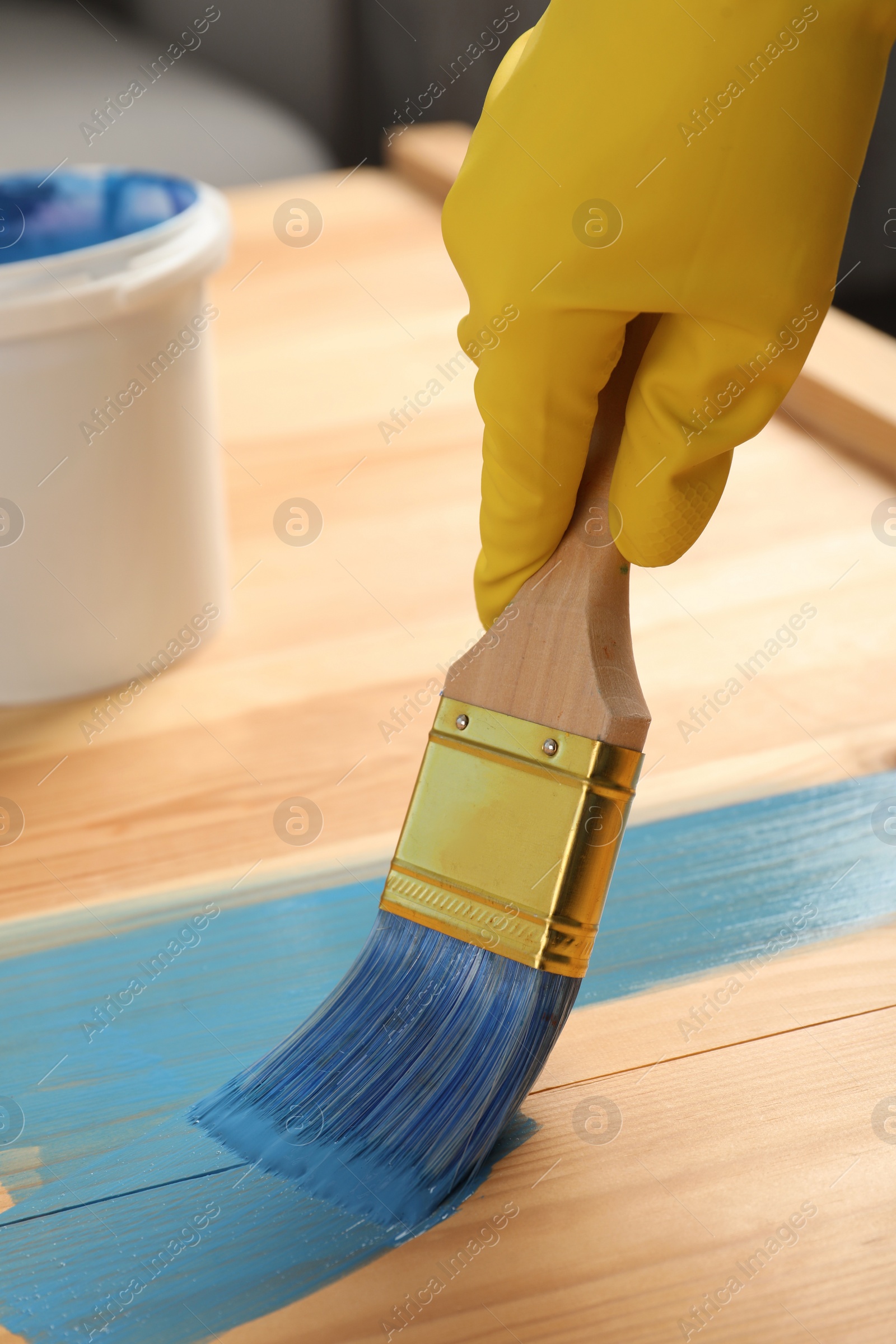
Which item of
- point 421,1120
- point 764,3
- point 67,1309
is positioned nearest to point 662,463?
point 764,3

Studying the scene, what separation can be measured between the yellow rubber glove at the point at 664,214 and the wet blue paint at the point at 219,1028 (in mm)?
284

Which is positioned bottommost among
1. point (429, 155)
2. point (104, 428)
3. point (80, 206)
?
point (104, 428)

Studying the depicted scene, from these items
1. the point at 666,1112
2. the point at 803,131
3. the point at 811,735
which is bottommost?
the point at 666,1112

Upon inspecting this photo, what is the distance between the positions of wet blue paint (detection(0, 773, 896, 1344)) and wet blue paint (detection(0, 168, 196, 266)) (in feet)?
1.80

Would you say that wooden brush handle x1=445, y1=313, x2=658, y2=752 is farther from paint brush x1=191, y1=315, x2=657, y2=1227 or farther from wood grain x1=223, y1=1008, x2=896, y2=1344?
wood grain x1=223, y1=1008, x2=896, y2=1344

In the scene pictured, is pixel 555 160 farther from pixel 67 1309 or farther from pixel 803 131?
pixel 67 1309

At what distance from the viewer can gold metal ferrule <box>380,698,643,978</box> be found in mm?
579

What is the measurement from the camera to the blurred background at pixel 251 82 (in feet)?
7.07

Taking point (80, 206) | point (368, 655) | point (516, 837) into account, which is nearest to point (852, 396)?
point (368, 655)

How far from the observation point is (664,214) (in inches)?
20.1

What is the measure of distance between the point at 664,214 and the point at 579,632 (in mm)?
191

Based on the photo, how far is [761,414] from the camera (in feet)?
1.83

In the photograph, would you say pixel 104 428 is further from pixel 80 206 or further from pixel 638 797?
pixel 638 797

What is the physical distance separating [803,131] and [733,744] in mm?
499
